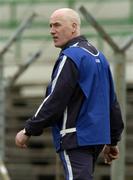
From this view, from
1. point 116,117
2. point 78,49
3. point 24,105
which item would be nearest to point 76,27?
point 78,49

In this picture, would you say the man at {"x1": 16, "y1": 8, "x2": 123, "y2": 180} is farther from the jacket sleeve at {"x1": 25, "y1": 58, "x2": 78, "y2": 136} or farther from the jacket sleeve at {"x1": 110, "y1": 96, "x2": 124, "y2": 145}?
the jacket sleeve at {"x1": 110, "y1": 96, "x2": 124, "y2": 145}

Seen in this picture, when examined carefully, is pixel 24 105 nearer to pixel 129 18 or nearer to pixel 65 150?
pixel 129 18

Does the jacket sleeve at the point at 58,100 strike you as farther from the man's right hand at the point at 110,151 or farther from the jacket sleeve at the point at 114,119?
the man's right hand at the point at 110,151

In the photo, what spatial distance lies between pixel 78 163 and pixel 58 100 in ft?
1.44

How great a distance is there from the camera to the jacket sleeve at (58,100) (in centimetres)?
571

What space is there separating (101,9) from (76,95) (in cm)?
836

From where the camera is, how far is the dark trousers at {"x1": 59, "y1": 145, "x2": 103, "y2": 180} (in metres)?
5.77

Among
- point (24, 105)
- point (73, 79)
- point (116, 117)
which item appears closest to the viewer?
point (73, 79)

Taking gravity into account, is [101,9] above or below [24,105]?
above

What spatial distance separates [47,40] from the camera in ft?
46.6

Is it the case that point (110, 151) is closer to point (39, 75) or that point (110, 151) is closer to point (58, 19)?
point (58, 19)

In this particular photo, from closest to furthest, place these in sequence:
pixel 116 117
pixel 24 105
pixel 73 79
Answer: pixel 73 79 → pixel 116 117 → pixel 24 105

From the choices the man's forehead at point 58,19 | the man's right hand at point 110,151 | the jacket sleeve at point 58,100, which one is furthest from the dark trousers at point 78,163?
the man's forehead at point 58,19

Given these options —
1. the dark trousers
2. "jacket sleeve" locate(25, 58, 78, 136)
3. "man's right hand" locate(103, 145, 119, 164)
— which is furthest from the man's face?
"man's right hand" locate(103, 145, 119, 164)
